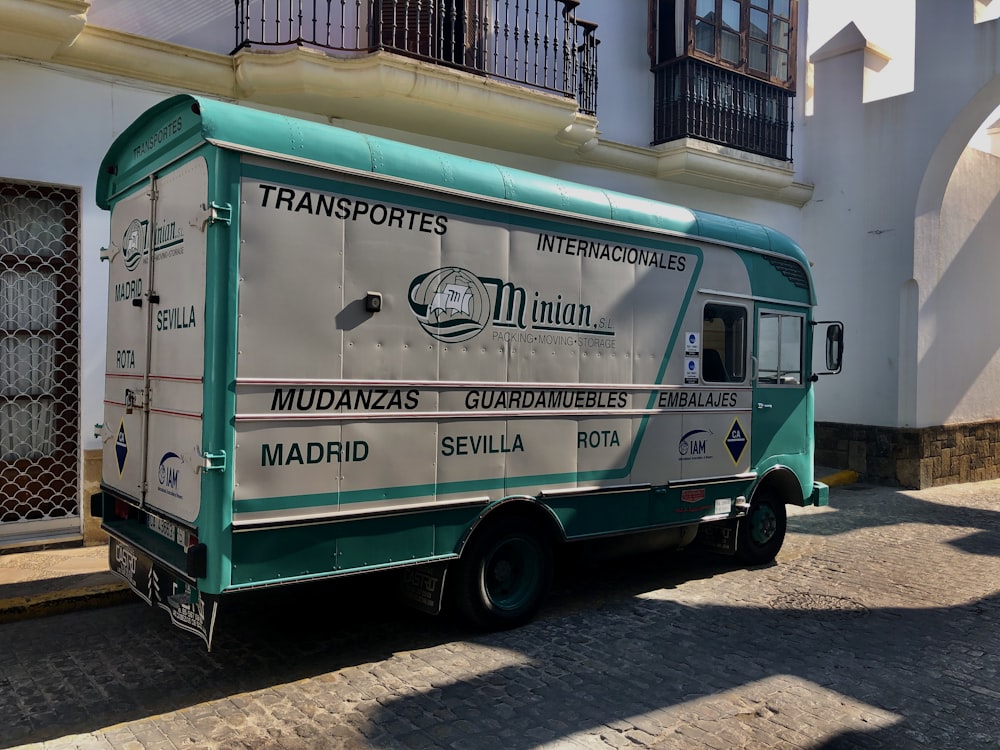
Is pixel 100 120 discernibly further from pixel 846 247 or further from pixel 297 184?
pixel 846 247

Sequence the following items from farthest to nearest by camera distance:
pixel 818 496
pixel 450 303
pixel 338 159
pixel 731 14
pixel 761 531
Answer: pixel 731 14 → pixel 818 496 → pixel 761 531 → pixel 450 303 → pixel 338 159

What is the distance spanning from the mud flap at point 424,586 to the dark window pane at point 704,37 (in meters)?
9.36

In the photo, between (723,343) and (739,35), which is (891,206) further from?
(723,343)

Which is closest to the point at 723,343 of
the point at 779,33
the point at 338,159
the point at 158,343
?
the point at 338,159

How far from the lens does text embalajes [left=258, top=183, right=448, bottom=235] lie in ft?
14.9

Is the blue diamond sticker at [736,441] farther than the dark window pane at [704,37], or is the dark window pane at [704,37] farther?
the dark window pane at [704,37]

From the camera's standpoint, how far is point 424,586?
5.40 m

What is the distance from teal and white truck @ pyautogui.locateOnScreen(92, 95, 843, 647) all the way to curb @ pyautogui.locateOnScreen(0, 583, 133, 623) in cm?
89

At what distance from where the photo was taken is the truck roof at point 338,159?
4.48 meters

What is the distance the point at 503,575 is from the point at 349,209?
9.00 feet

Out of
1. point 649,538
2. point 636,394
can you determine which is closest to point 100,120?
point 636,394

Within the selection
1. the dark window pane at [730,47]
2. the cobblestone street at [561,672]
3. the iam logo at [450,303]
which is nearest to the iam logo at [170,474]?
the cobblestone street at [561,672]

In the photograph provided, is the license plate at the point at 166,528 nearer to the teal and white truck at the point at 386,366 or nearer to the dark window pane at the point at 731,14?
the teal and white truck at the point at 386,366

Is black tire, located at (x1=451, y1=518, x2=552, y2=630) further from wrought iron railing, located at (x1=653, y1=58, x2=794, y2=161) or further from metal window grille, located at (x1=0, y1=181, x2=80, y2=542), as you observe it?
wrought iron railing, located at (x1=653, y1=58, x2=794, y2=161)
